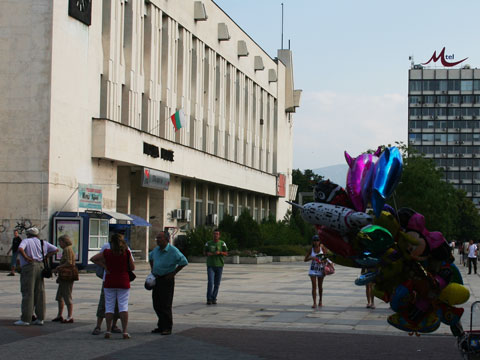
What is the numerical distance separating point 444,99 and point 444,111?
7.51 ft

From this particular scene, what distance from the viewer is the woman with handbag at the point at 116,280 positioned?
504 inches

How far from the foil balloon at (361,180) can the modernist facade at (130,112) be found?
2394 cm

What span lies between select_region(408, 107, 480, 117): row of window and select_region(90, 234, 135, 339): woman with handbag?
467ft

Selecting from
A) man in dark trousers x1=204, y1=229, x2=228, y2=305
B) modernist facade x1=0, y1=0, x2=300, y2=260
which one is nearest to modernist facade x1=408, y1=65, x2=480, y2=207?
modernist facade x1=0, y1=0, x2=300, y2=260

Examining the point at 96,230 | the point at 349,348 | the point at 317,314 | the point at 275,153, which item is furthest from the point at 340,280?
the point at 275,153

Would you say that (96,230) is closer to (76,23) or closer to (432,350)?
(76,23)

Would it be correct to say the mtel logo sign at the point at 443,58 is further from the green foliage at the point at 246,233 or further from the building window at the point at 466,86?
the green foliage at the point at 246,233

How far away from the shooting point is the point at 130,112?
132ft

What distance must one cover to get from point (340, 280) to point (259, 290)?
6906 millimetres

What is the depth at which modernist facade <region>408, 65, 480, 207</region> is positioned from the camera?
149 m

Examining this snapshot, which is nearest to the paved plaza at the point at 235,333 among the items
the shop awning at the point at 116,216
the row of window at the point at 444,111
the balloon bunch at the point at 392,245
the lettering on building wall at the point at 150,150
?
the balloon bunch at the point at 392,245

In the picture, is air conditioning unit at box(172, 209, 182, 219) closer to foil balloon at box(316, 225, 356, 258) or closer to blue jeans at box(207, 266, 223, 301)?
blue jeans at box(207, 266, 223, 301)

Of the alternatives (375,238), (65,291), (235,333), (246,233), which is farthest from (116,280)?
(246,233)

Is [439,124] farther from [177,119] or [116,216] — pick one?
[116,216]
